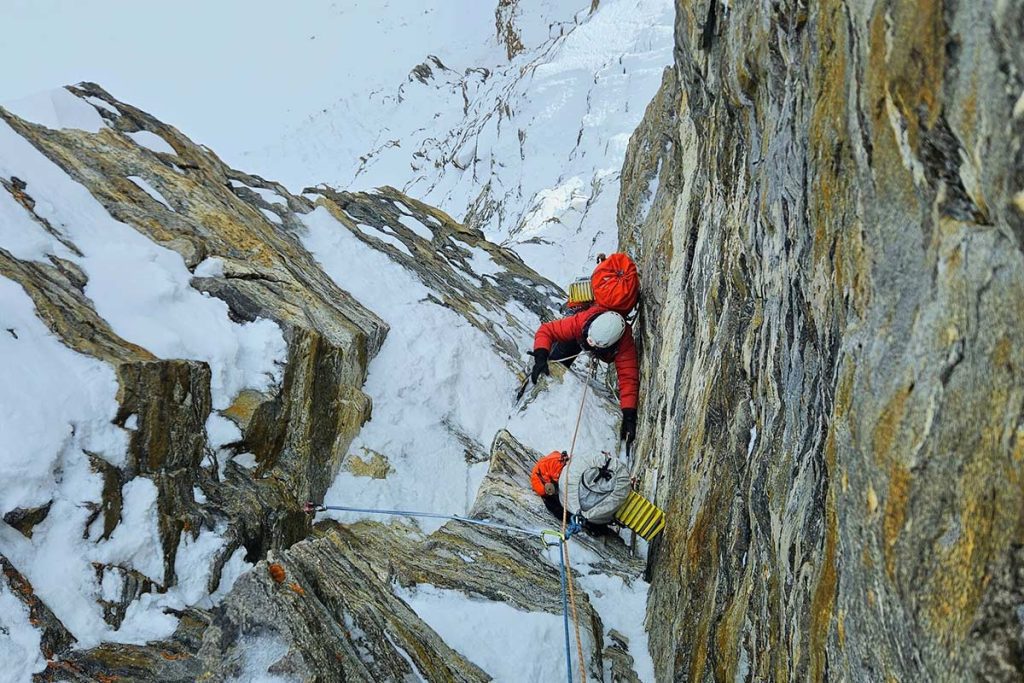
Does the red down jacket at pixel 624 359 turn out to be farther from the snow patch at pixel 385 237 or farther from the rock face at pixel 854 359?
the snow patch at pixel 385 237

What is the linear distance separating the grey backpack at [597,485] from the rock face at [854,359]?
0.56m

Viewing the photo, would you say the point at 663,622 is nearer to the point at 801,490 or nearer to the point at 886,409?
the point at 801,490

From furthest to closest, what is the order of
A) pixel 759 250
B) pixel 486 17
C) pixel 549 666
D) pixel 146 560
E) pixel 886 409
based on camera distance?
pixel 486 17 → pixel 146 560 → pixel 549 666 → pixel 759 250 → pixel 886 409

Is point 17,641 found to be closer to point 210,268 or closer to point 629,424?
point 210,268

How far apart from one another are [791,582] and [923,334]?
1877 millimetres

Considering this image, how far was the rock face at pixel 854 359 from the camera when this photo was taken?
7.30ft

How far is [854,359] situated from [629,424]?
5870 mm

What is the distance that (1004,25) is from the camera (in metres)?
2.07

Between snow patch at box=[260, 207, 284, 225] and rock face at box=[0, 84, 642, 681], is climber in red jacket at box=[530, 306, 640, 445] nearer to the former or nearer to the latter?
rock face at box=[0, 84, 642, 681]

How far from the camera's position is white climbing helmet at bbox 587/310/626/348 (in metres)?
8.81

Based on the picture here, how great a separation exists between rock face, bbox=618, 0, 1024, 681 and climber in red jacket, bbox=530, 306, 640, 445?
2510 mm

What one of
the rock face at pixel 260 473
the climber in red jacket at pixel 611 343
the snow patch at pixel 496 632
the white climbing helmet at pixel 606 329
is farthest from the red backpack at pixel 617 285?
the snow patch at pixel 496 632

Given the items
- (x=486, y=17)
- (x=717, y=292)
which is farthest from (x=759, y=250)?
(x=486, y=17)

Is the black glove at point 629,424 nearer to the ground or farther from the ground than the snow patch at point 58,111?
nearer to the ground
